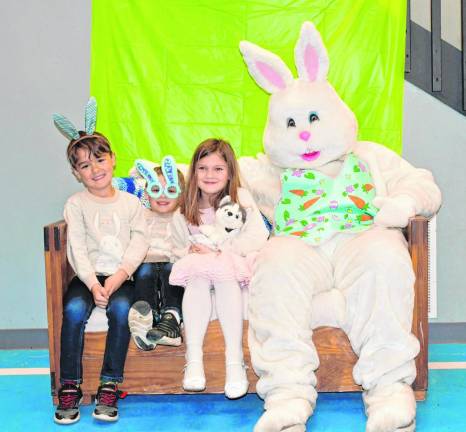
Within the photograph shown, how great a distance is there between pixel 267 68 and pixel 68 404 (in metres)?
1.16

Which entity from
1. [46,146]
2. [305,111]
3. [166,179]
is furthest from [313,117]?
[46,146]

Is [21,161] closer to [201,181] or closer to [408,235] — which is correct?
[201,181]

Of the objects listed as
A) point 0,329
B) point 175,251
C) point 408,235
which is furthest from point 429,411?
point 0,329

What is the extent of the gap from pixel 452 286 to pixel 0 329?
5.60ft

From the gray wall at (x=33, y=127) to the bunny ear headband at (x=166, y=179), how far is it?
0.50m

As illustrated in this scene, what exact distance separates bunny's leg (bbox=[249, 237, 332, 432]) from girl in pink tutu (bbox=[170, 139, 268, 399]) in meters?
0.06

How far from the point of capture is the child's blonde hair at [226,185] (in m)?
2.11

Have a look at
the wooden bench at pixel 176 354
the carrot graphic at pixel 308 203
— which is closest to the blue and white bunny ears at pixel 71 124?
the wooden bench at pixel 176 354

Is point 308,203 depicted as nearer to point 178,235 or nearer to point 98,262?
point 178,235

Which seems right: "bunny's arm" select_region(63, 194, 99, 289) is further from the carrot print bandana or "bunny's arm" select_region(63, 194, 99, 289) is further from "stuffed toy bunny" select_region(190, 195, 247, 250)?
the carrot print bandana

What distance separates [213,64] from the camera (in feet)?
8.14

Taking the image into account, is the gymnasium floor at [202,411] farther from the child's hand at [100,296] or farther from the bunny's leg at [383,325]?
the child's hand at [100,296]

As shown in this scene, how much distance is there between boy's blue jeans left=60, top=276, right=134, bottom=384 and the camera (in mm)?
1878

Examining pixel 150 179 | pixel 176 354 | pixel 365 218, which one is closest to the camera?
pixel 176 354
